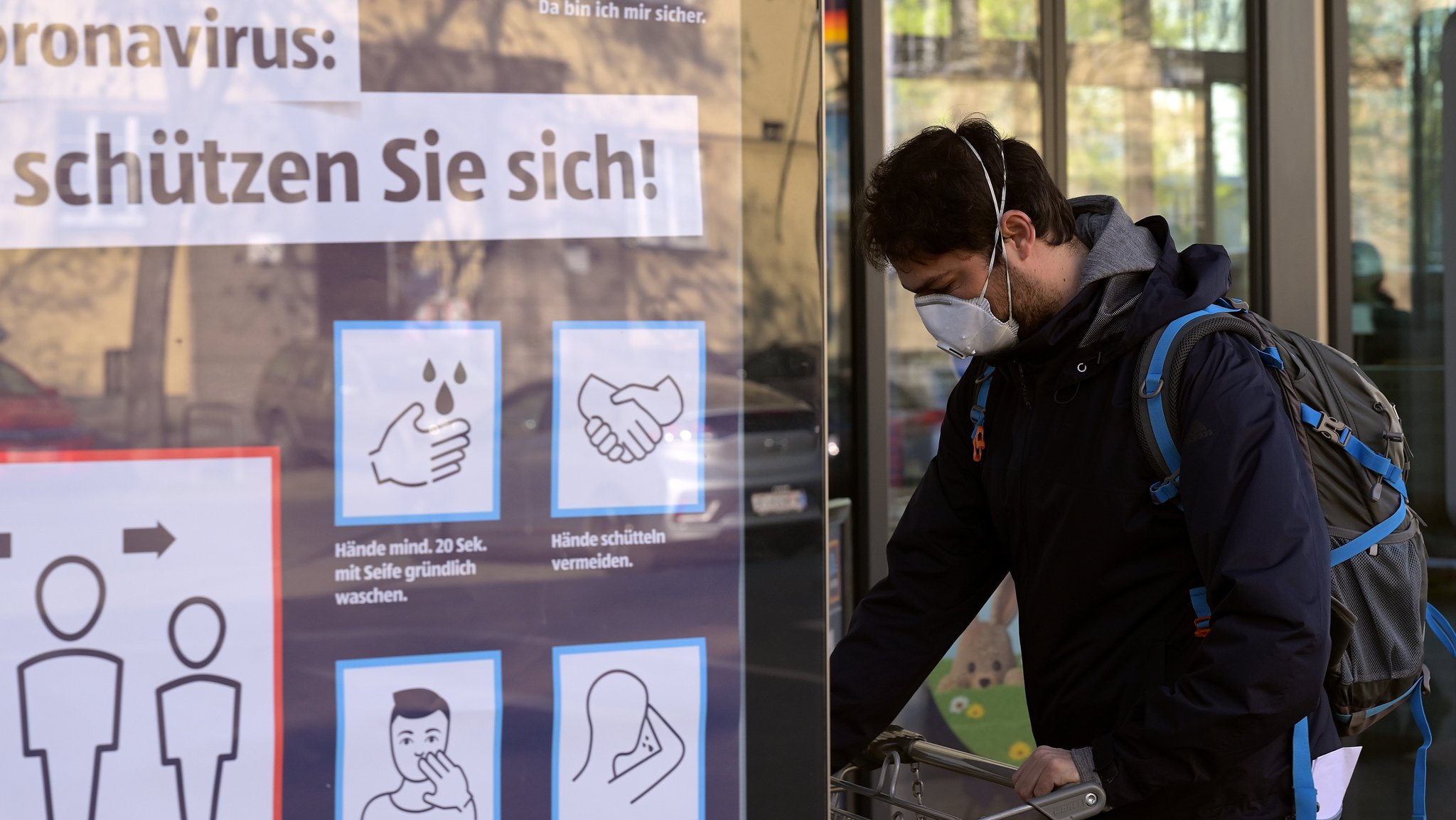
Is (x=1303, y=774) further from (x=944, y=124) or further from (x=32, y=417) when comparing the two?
(x=944, y=124)

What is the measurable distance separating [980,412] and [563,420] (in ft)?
3.27

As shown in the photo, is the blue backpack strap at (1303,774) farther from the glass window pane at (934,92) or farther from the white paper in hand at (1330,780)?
the glass window pane at (934,92)

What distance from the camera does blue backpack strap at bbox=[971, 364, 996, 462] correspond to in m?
2.25

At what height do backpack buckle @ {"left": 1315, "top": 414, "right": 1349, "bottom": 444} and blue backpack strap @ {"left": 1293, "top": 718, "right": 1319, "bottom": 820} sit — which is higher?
backpack buckle @ {"left": 1315, "top": 414, "right": 1349, "bottom": 444}

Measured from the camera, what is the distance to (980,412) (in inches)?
89.2

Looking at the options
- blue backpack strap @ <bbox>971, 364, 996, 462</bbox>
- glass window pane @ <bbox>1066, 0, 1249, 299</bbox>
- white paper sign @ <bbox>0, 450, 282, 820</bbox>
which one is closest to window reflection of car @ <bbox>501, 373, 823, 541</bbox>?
white paper sign @ <bbox>0, 450, 282, 820</bbox>

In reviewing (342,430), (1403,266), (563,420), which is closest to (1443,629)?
(563,420)

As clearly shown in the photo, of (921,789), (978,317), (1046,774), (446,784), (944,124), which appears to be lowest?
(921,789)

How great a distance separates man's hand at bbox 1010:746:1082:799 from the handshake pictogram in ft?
2.70

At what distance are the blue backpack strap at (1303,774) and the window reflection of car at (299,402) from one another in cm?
148

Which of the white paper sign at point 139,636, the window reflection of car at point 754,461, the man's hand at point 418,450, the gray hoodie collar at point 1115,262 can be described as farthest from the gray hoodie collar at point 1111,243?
the white paper sign at point 139,636

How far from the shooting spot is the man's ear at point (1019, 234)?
202cm

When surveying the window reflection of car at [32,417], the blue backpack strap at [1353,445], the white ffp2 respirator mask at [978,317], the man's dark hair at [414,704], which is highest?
the white ffp2 respirator mask at [978,317]

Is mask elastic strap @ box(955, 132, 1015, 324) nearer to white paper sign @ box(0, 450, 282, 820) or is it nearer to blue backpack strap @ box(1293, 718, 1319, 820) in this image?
blue backpack strap @ box(1293, 718, 1319, 820)
